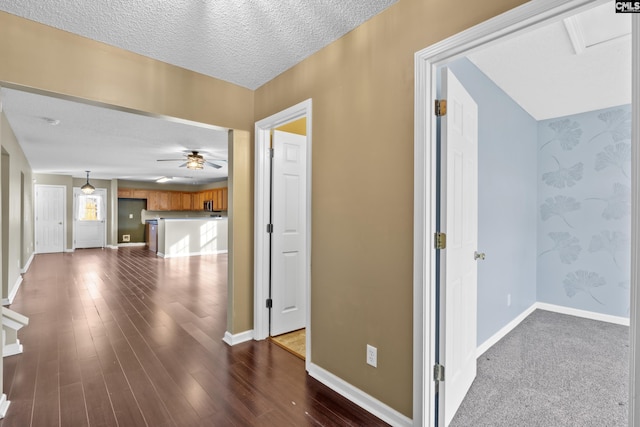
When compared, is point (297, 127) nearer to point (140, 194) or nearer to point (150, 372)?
point (150, 372)

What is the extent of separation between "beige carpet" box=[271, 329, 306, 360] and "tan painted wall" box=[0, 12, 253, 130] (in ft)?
7.11

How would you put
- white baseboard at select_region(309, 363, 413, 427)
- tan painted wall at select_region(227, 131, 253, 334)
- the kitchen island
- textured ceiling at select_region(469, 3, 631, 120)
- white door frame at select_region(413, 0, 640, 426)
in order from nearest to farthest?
white door frame at select_region(413, 0, 640, 426), white baseboard at select_region(309, 363, 413, 427), textured ceiling at select_region(469, 3, 631, 120), tan painted wall at select_region(227, 131, 253, 334), the kitchen island

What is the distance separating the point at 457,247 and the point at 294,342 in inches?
74.7

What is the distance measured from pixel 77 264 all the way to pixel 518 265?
8.83m

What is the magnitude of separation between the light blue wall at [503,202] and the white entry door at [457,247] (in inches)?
22.9

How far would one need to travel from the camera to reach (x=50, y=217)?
8.77m

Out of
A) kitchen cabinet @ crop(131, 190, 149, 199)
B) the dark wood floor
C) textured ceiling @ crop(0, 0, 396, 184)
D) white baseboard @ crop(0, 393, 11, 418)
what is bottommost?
the dark wood floor

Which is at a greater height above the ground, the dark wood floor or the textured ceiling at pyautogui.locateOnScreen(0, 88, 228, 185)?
the textured ceiling at pyautogui.locateOnScreen(0, 88, 228, 185)

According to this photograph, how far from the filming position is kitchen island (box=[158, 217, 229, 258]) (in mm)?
8125

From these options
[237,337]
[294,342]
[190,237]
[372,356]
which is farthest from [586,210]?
[190,237]

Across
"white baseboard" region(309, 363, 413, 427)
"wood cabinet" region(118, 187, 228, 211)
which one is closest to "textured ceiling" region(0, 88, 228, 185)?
"white baseboard" region(309, 363, 413, 427)

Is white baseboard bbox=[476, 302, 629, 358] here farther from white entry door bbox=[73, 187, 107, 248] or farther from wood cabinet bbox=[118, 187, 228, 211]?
white entry door bbox=[73, 187, 107, 248]

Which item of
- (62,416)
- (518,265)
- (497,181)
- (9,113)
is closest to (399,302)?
(497,181)

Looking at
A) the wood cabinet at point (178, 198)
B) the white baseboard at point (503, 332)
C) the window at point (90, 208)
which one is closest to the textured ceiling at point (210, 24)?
the white baseboard at point (503, 332)
